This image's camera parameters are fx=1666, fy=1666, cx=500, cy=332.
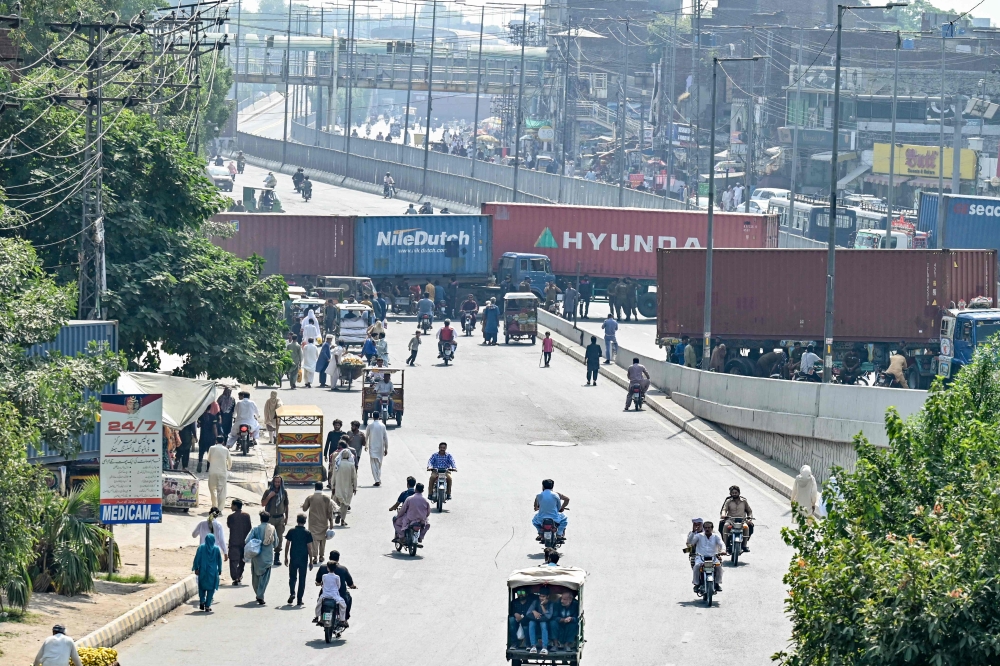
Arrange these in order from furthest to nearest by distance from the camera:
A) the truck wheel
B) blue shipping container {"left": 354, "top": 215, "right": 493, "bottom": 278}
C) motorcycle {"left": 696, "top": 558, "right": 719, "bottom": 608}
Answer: the truck wheel → blue shipping container {"left": 354, "top": 215, "right": 493, "bottom": 278} → motorcycle {"left": 696, "top": 558, "right": 719, "bottom": 608}

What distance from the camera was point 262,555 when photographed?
2033 centimetres

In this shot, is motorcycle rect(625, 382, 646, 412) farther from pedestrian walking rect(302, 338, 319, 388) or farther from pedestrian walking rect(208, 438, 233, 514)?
pedestrian walking rect(208, 438, 233, 514)

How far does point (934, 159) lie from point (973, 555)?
93506 mm

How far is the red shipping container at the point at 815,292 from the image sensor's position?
150 feet

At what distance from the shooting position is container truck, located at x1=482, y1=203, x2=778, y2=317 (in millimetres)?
60125

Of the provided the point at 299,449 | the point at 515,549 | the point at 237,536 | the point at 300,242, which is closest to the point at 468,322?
the point at 300,242

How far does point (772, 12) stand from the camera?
438 feet

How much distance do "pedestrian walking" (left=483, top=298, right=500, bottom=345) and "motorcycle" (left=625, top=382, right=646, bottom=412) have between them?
32.5 ft

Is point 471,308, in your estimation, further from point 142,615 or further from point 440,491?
point 142,615

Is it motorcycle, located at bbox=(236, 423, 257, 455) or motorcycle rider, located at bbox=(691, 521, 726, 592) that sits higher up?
motorcycle rider, located at bbox=(691, 521, 726, 592)

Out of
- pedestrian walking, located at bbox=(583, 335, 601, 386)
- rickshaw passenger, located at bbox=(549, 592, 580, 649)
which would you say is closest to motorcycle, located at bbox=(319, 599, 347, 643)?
rickshaw passenger, located at bbox=(549, 592, 580, 649)

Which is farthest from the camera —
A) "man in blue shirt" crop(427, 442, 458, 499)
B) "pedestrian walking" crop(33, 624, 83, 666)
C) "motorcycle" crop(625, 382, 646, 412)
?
"motorcycle" crop(625, 382, 646, 412)

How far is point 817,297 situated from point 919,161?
59.0 metres

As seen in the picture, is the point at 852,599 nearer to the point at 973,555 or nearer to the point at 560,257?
the point at 973,555
